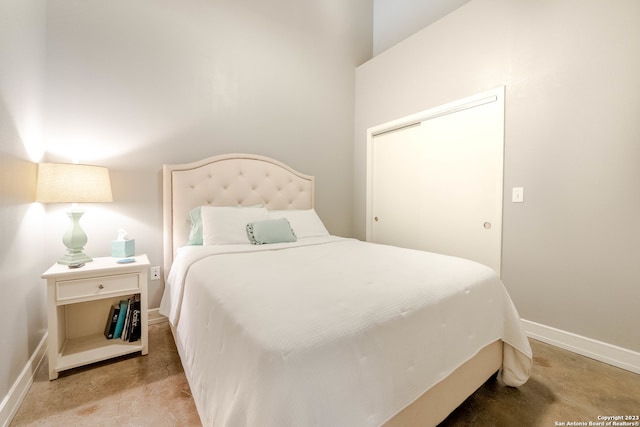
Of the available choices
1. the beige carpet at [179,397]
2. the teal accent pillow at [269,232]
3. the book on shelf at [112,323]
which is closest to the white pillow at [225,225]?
the teal accent pillow at [269,232]

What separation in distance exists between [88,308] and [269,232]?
1.30m

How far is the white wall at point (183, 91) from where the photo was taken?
1.96 meters

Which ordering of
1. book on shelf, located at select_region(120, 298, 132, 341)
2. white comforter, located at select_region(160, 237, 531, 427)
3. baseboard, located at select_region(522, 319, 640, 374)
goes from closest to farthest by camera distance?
white comforter, located at select_region(160, 237, 531, 427) → baseboard, located at select_region(522, 319, 640, 374) → book on shelf, located at select_region(120, 298, 132, 341)

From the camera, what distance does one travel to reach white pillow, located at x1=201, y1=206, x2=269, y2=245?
2.05 metres

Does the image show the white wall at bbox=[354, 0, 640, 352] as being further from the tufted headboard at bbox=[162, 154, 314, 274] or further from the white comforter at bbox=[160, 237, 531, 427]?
the tufted headboard at bbox=[162, 154, 314, 274]

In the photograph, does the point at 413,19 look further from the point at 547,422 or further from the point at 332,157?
the point at 547,422

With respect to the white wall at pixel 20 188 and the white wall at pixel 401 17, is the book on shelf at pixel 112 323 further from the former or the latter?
the white wall at pixel 401 17

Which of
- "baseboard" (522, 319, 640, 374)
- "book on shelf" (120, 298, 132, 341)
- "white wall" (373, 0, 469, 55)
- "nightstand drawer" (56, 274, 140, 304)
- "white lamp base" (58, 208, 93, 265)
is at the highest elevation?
"white wall" (373, 0, 469, 55)

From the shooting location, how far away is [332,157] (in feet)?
11.0

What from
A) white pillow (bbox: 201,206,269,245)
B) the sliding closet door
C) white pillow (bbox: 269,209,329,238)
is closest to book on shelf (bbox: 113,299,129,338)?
white pillow (bbox: 201,206,269,245)

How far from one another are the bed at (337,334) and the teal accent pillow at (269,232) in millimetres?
210

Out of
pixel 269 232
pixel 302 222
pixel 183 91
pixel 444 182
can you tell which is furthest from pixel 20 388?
pixel 444 182

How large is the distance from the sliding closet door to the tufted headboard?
2.97 feet

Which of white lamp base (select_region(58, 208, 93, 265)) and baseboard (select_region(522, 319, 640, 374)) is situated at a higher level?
white lamp base (select_region(58, 208, 93, 265))
